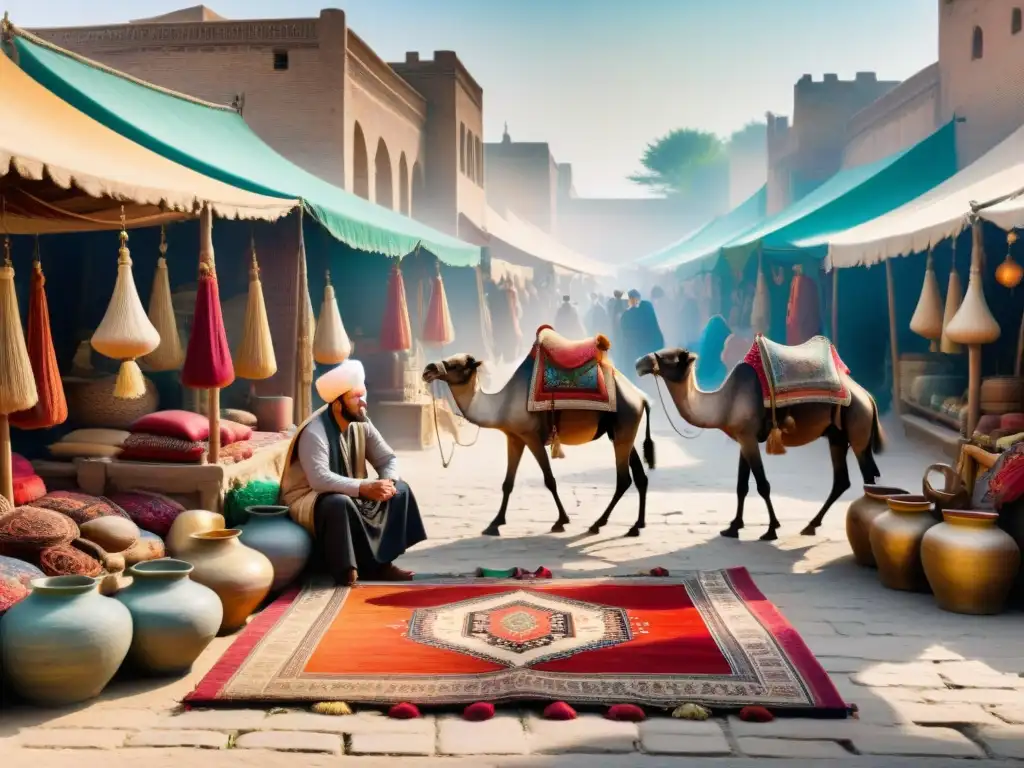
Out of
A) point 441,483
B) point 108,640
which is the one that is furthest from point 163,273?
point 108,640

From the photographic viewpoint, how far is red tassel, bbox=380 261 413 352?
39.0 ft

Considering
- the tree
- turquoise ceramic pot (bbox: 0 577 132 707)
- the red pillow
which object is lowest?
turquoise ceramic pot (bbox: 0 577 132 707)

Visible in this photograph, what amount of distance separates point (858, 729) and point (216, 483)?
412 cm

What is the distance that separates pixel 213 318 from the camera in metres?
6.71

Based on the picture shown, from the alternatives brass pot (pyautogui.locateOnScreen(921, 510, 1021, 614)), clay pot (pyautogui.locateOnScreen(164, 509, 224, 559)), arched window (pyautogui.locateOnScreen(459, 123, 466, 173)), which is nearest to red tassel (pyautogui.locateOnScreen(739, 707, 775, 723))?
brass pot (pyautogui.locateOnScreen(921, 510, 1021, 614))

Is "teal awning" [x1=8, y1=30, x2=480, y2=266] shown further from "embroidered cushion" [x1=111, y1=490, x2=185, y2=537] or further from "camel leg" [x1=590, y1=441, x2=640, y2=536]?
"camel leg" [x1=590, y1=441, x2=640, y2=536]

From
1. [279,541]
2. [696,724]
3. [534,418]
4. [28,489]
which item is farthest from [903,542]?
[28,489]

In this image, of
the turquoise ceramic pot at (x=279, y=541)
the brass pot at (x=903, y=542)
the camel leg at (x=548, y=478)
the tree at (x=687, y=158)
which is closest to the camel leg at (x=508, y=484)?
the camel leg at (x=548, y=478)

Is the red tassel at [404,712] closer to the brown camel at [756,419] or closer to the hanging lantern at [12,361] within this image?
the hanging lantern at [12,361]

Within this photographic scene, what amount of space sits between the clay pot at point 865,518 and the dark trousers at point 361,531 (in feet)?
8.31

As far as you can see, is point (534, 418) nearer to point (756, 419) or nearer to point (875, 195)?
point (756, 419)

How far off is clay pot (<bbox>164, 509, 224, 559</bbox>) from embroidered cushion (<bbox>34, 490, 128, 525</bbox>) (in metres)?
0.32

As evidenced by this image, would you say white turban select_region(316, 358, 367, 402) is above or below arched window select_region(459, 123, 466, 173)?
below

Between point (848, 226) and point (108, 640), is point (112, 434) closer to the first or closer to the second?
point (108, 640)
